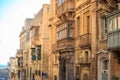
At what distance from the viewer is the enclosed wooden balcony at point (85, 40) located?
2548 cm

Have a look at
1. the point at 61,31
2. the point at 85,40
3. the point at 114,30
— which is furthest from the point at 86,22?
the point at 114,30

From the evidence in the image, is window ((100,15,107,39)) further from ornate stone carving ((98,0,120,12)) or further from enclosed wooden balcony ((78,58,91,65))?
enclosed wooden balcony ((78,58,91,65))

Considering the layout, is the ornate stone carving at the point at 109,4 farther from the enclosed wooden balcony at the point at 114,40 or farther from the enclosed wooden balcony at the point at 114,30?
the enclosed wooden balcony at the point at 114,40

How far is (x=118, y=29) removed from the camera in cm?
1939

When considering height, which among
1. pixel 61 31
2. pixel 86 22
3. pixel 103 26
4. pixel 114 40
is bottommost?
pixel 114 40

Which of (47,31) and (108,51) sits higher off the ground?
(47,31)

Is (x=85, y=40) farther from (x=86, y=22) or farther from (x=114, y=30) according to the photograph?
(x=114, y=30)

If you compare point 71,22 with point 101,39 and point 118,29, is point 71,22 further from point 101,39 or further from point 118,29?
point 118,29

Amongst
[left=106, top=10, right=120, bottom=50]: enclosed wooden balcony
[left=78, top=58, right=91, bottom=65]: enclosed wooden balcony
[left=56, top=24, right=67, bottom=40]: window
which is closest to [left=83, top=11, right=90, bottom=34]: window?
[left=78, top=58, right=91, bottom=65]: enclosed wooden balcony

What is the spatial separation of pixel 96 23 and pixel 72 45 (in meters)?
5.98

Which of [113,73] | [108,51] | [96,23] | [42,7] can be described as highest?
[42,7]

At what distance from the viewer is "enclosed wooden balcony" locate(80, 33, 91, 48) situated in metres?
25.5

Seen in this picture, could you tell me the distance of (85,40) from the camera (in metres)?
26.4

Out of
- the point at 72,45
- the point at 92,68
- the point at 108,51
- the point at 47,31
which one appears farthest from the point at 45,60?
the point at 108,51
